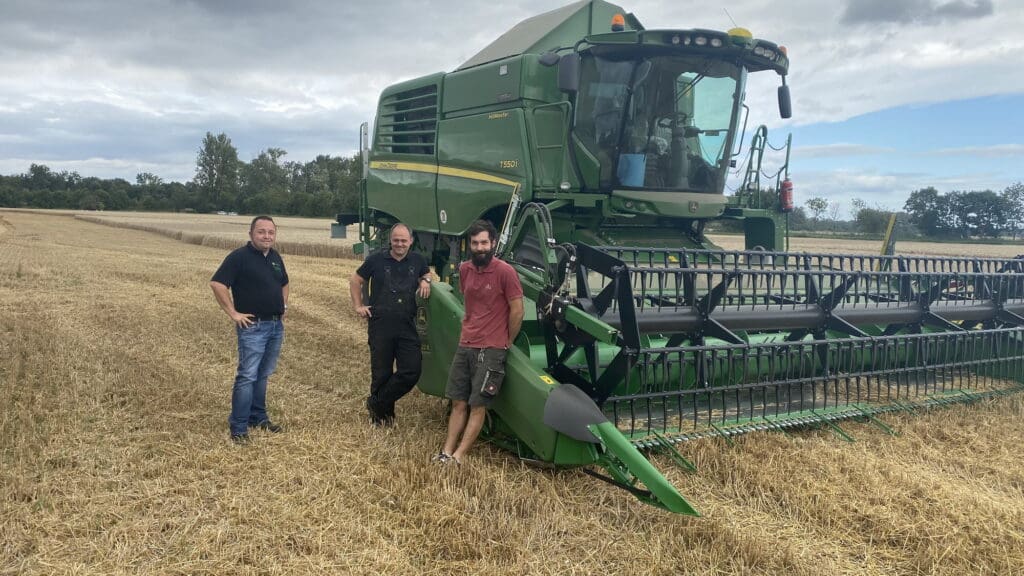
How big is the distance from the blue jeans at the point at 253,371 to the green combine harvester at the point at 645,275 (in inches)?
35.3

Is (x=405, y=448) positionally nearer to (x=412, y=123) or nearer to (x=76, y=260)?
(x=412, y=123)

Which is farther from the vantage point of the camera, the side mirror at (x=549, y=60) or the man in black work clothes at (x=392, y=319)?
the side mirror at (x=549, y=60)

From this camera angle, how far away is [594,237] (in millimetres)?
5625

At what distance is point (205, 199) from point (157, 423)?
241 ft

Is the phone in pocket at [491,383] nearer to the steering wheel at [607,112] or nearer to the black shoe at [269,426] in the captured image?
the black shoe at [269,426]

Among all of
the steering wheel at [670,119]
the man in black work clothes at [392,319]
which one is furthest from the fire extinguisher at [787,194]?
the man in black work clothes at [392,319]

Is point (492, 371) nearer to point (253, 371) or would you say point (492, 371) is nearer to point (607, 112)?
point (253, 371)

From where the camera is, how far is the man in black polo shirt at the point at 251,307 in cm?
393

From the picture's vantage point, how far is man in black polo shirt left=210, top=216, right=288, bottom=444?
3.93 m

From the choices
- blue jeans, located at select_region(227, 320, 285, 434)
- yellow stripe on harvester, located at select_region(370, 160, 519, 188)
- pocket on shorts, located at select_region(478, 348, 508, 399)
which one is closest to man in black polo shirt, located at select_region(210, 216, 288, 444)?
blue jeans, located at select_region(227, 320, 285, 434)

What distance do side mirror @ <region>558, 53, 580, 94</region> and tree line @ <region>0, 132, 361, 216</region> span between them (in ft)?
165

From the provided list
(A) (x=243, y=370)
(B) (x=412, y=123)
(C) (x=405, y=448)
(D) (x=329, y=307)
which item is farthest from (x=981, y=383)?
(D) (x=329, y=307)

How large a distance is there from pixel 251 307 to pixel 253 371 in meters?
0.36

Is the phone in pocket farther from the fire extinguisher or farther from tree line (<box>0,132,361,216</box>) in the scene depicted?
tree line (<box>0,132,361,216</box>)
